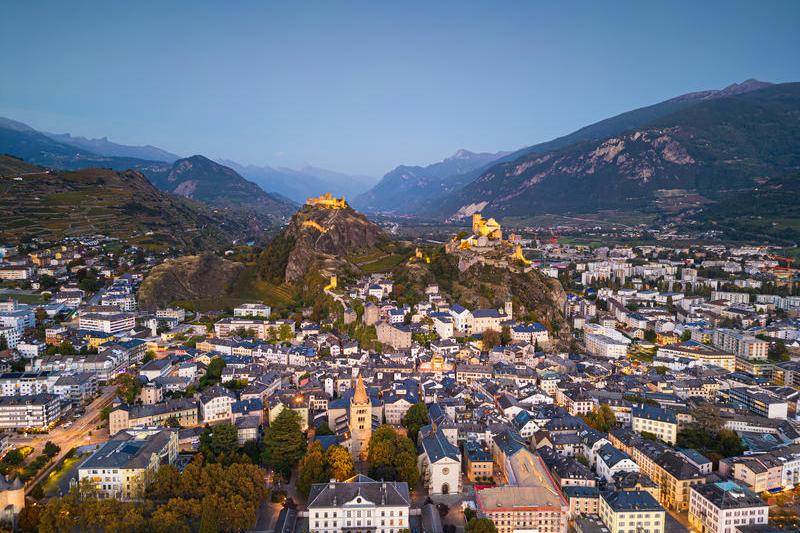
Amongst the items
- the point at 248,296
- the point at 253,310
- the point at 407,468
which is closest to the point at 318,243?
the point at 248,296

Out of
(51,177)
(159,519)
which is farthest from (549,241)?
(159,519)

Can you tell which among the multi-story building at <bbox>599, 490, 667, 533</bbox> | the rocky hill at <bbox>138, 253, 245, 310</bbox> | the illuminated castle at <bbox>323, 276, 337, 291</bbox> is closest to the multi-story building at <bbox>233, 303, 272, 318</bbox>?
the illuminated castle at <bbox>323, 276, 337, 291</bbox>

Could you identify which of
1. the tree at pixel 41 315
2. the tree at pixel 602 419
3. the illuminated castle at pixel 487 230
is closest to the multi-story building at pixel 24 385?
the tree at pixel 41 315

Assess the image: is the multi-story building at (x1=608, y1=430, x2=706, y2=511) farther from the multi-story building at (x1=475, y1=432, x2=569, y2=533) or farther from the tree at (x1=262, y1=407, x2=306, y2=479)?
the tree at (x1=262, y1=407, x2=306, y2=479)

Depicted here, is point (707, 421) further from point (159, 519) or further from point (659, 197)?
point (659, 197)

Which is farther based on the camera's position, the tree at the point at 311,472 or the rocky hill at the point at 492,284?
the rocky hill at the point at 492,284

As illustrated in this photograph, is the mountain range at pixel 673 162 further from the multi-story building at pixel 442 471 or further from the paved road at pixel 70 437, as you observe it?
the paved road at pixel 70 437
